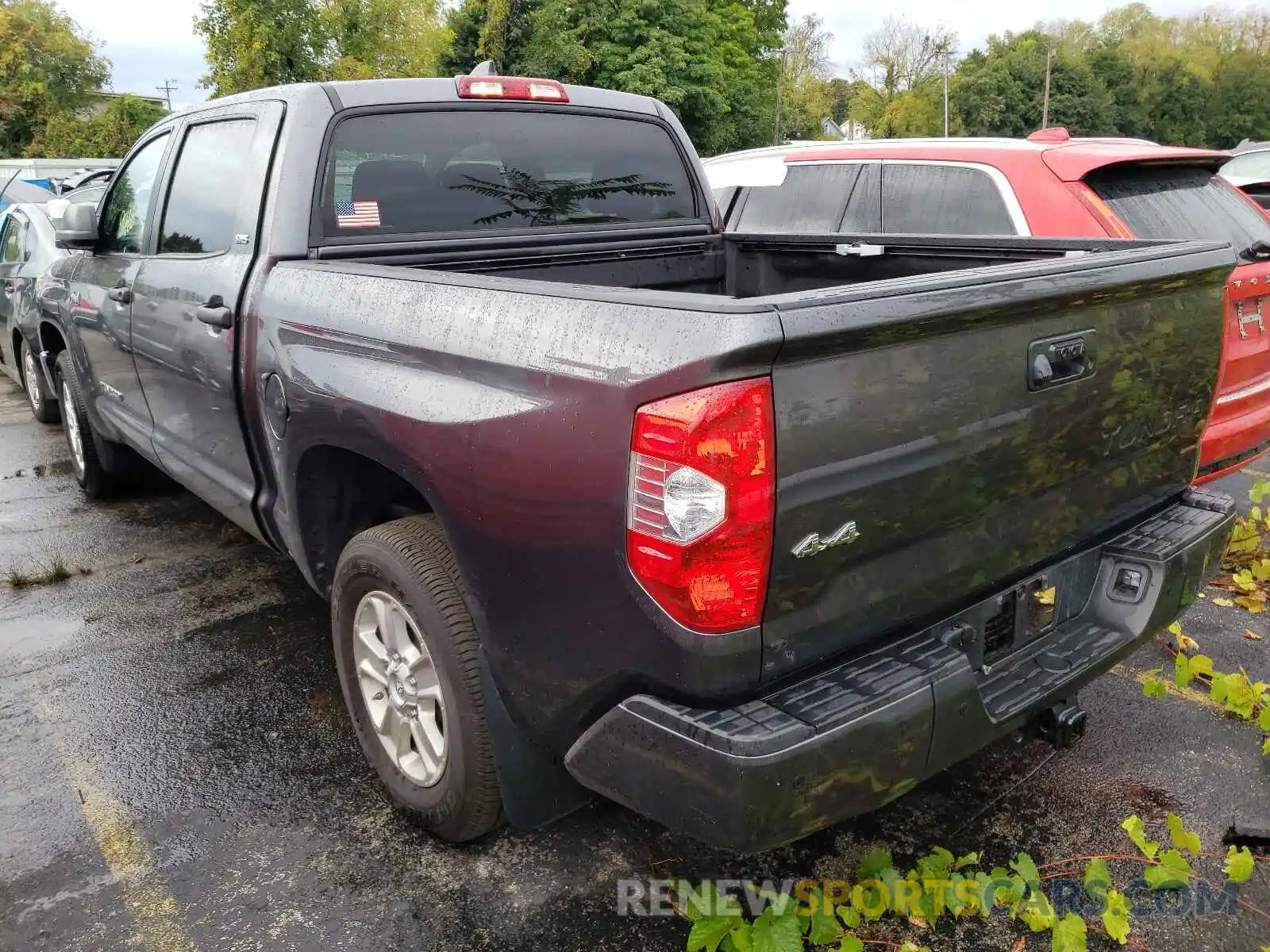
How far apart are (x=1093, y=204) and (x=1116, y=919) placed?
10.2 feet

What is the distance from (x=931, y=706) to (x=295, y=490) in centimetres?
188

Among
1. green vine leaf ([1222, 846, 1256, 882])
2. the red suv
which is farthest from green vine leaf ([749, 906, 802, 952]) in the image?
the red suv

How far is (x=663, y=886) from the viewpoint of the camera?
2.49 m

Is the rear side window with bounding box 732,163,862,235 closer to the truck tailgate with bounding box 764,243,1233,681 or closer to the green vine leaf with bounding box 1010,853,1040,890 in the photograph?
the truck tailgate with bounding box 764,243,1233,681

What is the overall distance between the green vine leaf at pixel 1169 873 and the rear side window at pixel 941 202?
2.90 m

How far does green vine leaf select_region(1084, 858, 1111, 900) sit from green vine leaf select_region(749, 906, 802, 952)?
0.75 m

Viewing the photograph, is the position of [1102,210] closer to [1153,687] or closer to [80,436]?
[1153,687]

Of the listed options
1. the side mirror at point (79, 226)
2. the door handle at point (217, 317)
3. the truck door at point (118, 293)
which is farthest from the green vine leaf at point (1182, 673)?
the side mirror at point (79, 226)

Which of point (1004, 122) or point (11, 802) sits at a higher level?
point (1004, 122)

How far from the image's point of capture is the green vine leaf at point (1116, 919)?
7.25 ft

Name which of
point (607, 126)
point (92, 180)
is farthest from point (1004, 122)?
point (607, 126)

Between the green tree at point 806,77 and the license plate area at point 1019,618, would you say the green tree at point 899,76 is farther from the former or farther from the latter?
the license plate area at point 1019,618

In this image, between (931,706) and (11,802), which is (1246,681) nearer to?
(931,706)

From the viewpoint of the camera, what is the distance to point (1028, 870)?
93.9 inches
